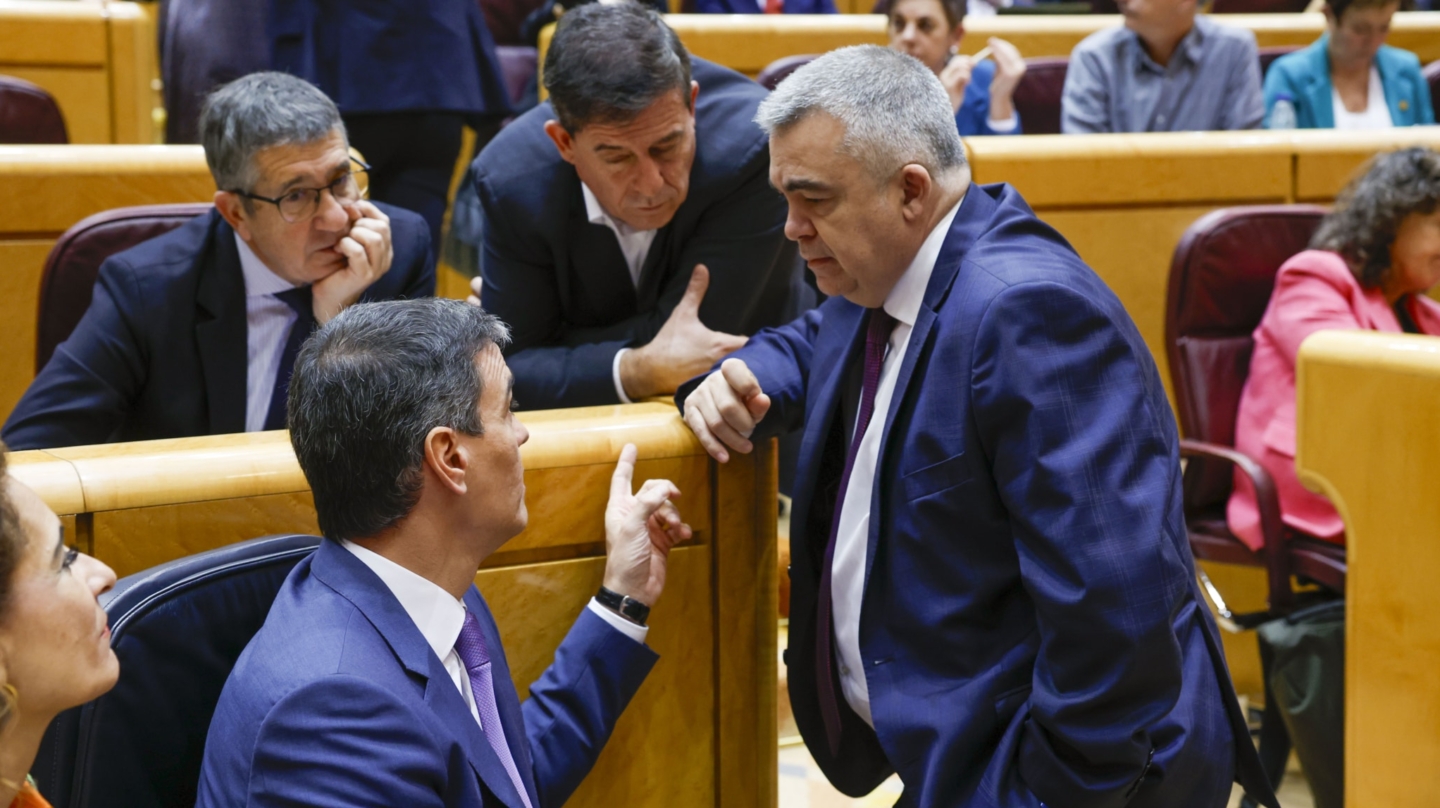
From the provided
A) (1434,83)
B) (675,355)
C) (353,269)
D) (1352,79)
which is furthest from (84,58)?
(1434,83)

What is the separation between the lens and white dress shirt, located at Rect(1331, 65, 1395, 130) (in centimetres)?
367

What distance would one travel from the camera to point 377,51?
255 centimetres

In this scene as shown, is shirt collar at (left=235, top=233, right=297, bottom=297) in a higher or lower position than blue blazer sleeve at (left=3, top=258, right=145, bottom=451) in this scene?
higher

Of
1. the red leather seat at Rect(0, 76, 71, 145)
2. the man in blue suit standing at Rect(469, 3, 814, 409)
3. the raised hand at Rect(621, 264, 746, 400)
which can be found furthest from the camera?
the red leather seat at Rect(0, 76, 71, 145)

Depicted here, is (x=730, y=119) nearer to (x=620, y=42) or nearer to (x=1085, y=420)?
(x=620, y=42)

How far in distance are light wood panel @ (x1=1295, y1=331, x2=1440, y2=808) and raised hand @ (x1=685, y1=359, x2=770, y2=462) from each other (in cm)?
90

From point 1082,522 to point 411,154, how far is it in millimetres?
1860

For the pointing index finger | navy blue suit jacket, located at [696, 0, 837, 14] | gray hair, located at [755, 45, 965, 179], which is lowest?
the pointing index finger

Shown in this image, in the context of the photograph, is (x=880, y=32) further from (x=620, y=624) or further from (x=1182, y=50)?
(x=620, y=624)

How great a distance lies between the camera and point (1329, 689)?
83.5 inches

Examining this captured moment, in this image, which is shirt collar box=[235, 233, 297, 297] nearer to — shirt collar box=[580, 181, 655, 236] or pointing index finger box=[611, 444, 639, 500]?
shirt collar box=[580, 181, 655, 236]

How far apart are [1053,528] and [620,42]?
3.11 ft

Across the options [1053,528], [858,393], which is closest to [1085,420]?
[1053,528]

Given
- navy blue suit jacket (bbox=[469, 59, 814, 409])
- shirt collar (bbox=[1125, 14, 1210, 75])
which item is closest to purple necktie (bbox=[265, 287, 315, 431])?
navy blue suit jacket (bbox=[469, 59, 814, 409])
